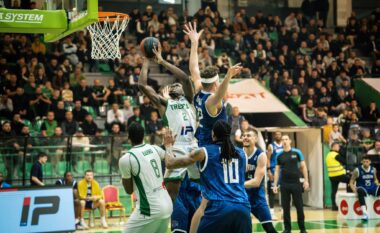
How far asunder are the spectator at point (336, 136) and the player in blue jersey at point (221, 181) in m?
14.0

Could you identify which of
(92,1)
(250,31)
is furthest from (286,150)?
(250,31)

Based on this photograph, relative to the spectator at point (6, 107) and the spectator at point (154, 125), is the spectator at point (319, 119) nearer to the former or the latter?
the spectator at point (154, 125)

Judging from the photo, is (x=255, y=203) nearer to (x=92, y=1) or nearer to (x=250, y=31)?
(x=92, y=1)

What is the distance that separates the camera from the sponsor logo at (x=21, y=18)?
10.2 m

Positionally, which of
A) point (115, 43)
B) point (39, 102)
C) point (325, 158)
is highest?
point (115, 43)

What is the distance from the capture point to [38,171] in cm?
1725

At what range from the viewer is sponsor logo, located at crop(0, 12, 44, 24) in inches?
402

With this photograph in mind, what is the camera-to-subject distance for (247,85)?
2275 centimetres

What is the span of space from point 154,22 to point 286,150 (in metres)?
11.4

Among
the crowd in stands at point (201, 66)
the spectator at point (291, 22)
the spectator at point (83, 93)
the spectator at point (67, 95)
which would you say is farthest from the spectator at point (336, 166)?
the spectator at point (291, 22)

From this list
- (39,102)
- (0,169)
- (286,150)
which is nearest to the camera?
(286,150)

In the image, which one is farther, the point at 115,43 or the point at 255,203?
the point at 115,43

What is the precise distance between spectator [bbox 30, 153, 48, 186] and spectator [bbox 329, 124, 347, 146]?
8.80 meters

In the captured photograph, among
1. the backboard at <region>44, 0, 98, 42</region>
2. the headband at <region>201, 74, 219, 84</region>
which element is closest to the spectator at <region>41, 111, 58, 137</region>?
the backboard at <region>44, 0, 98, 42</region>
